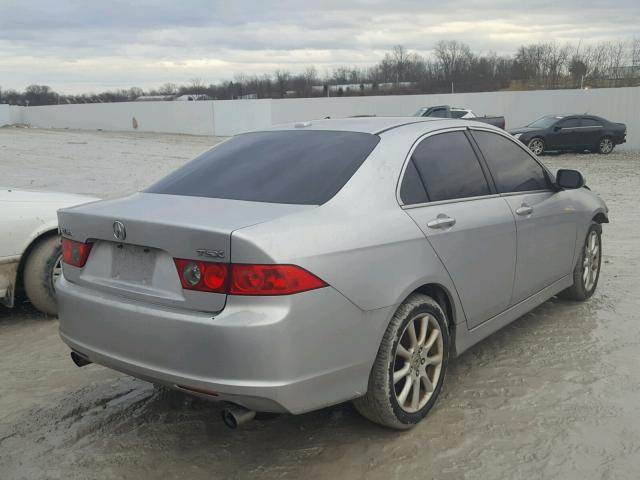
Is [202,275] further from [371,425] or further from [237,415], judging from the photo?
[371,425]

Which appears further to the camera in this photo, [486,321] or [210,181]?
[486,321]

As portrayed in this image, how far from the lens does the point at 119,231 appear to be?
2928mm

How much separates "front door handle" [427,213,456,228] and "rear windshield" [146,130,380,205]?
1.66ft

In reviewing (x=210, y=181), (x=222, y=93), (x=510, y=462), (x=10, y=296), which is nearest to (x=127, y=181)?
(x=10, y=296)

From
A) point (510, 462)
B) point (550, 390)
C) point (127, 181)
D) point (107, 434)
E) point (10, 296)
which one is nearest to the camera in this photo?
point (510, 462)

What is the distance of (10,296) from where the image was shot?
195 inches

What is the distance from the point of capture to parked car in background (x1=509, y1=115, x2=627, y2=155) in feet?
72.4

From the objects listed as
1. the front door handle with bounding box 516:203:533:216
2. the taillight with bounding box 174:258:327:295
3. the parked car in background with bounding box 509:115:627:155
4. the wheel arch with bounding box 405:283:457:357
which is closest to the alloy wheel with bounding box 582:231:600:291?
the front door handle with bounding box 516:203:533:216

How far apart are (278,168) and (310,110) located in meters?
35.4

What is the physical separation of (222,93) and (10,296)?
83.7 metres

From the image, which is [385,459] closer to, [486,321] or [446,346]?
[446,346]

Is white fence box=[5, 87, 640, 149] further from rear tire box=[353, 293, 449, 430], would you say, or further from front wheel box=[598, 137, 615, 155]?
rear tire box=[353, 293, 449, 430]

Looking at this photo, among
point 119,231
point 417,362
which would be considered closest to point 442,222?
point 417,362

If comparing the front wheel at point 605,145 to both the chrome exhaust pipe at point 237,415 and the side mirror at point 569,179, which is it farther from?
the chrome exhaust pipe at point 237,415
